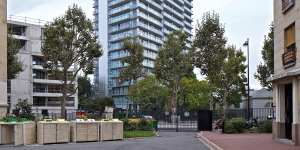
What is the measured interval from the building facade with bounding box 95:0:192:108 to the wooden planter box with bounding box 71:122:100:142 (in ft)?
367

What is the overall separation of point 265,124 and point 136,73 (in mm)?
26332

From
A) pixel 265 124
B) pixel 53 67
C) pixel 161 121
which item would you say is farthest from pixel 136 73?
pixel 265 124

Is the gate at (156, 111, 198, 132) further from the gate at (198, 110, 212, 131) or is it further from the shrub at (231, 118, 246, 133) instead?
the shrub at (231, 118, 246, 133)

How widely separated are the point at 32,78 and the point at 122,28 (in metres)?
55.6

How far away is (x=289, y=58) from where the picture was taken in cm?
2245

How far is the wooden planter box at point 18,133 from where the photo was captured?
23.4m

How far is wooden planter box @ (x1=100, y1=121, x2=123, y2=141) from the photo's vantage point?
26.6 m

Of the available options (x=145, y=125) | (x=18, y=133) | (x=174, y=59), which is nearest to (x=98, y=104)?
(x=174, y=59)

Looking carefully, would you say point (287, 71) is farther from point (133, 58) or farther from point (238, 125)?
point (133, 58)

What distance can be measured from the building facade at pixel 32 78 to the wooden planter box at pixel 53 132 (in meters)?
63.6

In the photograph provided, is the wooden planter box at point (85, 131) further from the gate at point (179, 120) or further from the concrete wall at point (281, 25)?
the gate at point (179, 120)

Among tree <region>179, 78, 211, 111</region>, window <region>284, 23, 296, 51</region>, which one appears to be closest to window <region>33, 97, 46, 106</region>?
tree <region>179, 78, 211, 111</region>

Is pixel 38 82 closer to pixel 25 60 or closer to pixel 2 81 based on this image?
pixel 25 60

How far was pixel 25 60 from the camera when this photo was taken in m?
90.6
